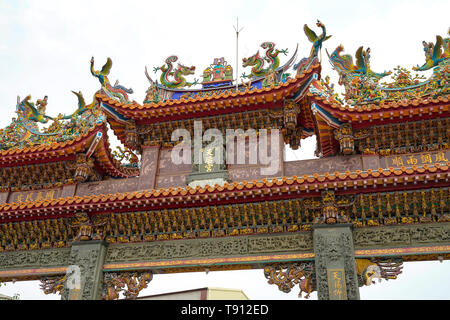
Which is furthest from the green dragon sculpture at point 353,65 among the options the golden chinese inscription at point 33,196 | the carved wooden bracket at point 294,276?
the golden chinese inscription at point 33,196

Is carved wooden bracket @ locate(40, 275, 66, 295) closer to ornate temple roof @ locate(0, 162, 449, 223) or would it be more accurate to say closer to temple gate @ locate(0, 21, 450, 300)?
temple gate @ locate(0, 21, 450, 300)

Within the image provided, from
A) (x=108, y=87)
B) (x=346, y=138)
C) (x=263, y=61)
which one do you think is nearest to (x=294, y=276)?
(x=346, y=138)

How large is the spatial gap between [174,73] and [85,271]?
623 centimetres

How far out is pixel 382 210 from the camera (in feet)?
30.6

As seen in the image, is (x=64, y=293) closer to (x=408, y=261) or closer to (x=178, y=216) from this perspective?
(x=178, y=216)

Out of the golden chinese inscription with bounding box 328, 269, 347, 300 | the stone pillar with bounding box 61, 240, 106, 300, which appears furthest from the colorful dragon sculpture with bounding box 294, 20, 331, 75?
the stone pillar with bounding box 61, 240, 106, 300

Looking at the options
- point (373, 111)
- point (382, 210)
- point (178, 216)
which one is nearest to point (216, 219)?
Answer: point (178, 216)

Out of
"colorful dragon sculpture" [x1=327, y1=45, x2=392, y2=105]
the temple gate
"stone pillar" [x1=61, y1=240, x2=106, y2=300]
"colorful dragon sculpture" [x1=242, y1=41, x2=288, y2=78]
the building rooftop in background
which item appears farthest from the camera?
"colorful dragon sculpture" [x1=242, y1=41, x2=288, y2=78]

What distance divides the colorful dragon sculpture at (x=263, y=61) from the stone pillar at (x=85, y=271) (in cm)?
603

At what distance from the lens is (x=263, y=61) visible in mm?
12898

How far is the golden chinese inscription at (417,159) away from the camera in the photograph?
32.7 feet

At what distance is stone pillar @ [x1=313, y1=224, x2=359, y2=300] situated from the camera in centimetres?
866

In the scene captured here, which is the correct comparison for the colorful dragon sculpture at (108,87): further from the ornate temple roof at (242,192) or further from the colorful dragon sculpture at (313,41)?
the colorful dragon sculpture at (313,41)

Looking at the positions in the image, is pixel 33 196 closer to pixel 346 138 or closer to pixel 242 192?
pixel 242 192
